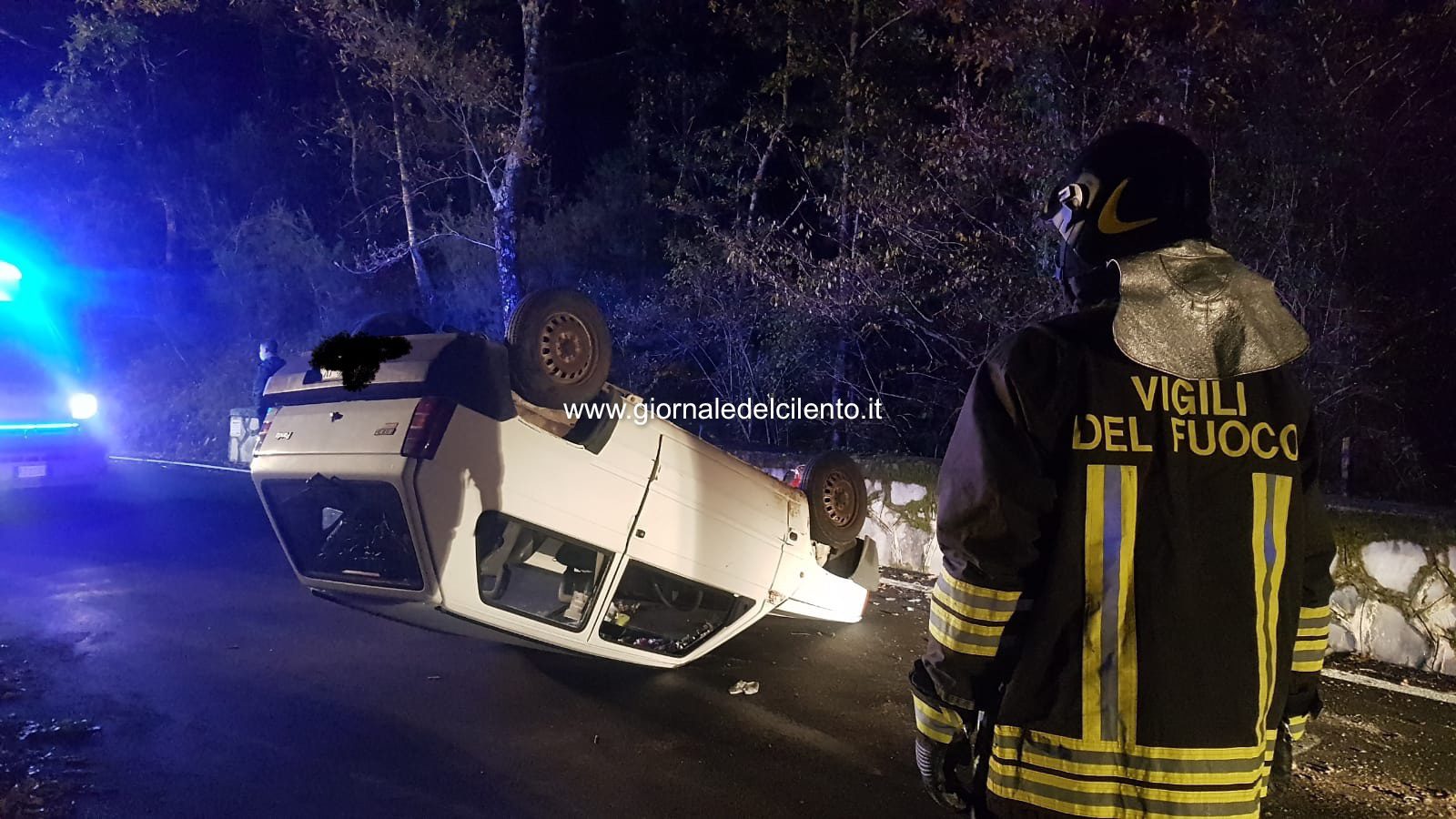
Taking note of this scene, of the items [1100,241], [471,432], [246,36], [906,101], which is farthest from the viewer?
[246,36]

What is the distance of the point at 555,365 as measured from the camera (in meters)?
3.80

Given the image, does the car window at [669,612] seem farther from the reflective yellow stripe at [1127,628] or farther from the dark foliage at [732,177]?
the dark foliage at [732,177]

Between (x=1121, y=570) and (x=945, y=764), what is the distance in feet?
1.76

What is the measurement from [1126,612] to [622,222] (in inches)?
480

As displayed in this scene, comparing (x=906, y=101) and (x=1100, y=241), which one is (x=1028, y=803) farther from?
(x=906, y=101)

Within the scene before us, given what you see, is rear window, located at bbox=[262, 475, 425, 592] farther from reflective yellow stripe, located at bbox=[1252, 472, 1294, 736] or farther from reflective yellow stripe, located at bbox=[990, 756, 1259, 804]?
reflective yellow stripe, located at bbox=[1252, 472, 1294, 736]

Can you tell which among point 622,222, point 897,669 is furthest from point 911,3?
point 897,669

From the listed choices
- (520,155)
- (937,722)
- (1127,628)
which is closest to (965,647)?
(937,722)

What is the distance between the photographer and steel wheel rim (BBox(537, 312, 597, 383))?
3.77 m

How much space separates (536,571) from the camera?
4242mm

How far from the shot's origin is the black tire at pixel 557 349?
3716mm

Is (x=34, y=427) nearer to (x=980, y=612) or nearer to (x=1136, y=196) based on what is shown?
(x=980, y=612)

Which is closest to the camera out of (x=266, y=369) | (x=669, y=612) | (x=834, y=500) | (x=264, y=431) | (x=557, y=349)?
(x=557, y=349)

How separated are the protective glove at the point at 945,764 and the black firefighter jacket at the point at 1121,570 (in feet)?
0.38
